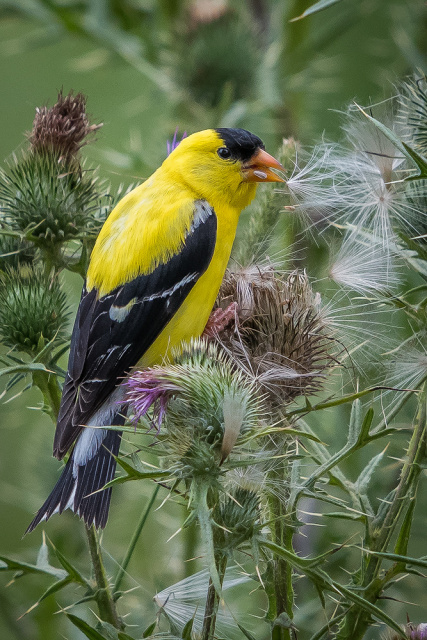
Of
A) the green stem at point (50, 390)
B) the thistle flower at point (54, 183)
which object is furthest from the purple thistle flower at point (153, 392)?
the thistle flower at point (54, 183)

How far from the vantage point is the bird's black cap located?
2.18 metres

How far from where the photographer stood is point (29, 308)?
69.0 inches

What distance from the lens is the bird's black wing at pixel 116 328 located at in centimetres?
175

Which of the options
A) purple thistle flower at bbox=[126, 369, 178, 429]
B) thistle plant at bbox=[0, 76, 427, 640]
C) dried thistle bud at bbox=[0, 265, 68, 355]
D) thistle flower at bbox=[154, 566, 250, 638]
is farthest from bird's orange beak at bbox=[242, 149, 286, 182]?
thistle flower at bbox=[154, 566, 250, 638]

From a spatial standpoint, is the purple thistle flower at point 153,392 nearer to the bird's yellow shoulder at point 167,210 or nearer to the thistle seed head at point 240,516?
the thistle seed head at point 240,516

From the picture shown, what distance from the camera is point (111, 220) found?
1993 millimetres

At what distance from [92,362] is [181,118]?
1717 mm

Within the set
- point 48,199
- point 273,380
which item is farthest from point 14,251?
point 273,380

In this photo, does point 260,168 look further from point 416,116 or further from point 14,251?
point 14,251

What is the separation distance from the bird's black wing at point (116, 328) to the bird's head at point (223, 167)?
32 cm

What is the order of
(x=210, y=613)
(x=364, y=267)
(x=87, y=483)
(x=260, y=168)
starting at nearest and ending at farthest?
(x=210, y=613) < (x=364, y=267) < (x=87, y=483) < (x=260, y=168)

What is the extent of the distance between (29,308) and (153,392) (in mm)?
463

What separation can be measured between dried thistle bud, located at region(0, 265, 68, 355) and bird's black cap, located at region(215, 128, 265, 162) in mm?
715

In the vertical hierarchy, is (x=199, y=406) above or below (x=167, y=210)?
below
